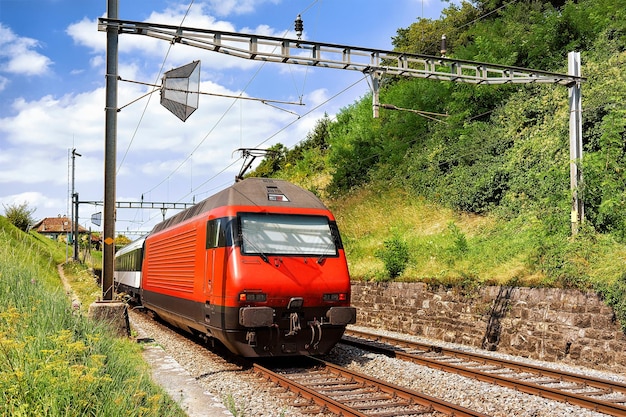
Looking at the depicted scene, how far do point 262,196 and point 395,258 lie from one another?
825 cm

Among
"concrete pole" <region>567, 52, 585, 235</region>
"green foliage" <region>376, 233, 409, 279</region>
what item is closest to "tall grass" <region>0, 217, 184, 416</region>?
"concrete pole" <region>567, 52, 585, 235</region>

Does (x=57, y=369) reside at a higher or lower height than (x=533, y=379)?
higher

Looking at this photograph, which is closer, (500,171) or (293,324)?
(293,324)

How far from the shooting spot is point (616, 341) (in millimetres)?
10961

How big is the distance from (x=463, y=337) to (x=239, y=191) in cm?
717

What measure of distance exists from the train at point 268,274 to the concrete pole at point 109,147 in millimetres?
1662

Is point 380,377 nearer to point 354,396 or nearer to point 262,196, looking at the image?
point 354,396

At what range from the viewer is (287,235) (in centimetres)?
1096

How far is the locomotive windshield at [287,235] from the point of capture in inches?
416

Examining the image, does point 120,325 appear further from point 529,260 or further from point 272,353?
point 529,260

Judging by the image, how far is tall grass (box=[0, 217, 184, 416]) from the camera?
14.8 ft

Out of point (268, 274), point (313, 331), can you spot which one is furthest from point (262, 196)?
point (313, 331)

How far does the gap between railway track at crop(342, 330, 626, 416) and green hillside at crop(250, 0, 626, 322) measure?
2374 mm

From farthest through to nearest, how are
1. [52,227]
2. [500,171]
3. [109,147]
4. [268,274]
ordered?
[52,227], [500,171], [109,147], [268,274]
